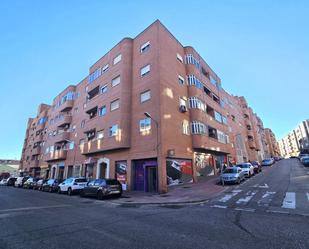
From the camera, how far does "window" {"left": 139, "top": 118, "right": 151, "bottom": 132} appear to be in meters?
20.5

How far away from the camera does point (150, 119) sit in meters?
20.5

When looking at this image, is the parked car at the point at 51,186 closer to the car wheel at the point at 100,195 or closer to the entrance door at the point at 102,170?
the entrance door at the point at 102,170

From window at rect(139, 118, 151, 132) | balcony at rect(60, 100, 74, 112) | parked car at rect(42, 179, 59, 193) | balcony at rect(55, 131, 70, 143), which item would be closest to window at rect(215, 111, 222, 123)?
window at rect(139, 118, 151, 132)

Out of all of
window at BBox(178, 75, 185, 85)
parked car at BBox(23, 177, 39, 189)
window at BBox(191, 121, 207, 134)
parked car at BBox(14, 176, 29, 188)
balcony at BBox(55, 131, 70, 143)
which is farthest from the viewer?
parked car at BBox(14, 176, 29, 188)

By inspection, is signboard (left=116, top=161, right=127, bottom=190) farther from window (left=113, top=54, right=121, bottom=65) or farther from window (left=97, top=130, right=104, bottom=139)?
window (left=113, top=54, right=121, bottom=65)

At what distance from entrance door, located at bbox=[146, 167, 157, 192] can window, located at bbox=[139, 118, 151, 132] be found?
4117 millimetres

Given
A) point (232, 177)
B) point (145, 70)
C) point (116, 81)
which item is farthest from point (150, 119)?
point (232, 177)

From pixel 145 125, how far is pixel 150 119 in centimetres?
95

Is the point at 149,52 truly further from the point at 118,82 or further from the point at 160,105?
the point at 160,105

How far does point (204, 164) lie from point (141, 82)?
13.8 meters

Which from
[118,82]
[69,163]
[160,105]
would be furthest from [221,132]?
[69,163]

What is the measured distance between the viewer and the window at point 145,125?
67.4ft

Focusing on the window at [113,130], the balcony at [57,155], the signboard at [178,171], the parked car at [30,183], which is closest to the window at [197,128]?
the signboard at [178,171]

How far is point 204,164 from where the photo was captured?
2652 cm
